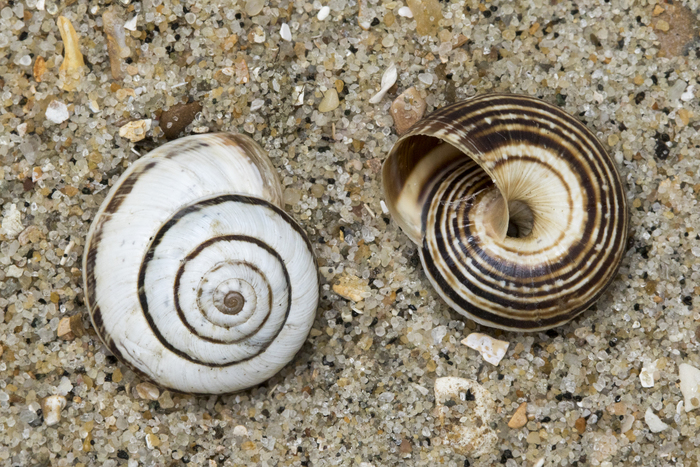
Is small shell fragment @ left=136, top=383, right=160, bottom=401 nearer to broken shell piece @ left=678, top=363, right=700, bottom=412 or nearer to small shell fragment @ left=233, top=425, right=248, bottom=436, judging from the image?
small shell fragment @ left=233, top=425, right=248, bottom=436

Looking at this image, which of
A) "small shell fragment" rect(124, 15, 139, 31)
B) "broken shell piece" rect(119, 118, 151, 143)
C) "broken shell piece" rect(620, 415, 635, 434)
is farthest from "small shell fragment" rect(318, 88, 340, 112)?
"broken shell piece" rect(620, 415, 635, 434)

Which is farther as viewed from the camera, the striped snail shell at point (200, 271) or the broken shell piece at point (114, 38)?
the broken shell piece at point (114, 38)

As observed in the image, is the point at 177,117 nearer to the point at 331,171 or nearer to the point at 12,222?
the point at 331,171

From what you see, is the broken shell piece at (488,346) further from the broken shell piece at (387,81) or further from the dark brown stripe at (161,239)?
the broken shell piece at (387,81)

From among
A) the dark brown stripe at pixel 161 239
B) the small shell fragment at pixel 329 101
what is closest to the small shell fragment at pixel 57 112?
the dark brown stripe at pixel 161 239

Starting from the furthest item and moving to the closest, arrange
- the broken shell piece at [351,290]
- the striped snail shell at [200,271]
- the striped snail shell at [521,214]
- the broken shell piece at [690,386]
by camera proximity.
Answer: the broken shell piece at [351,290] < the broken shell piece at [690,386] < the striped snail shell at [521,214] < the striped snail shell at [200,271]

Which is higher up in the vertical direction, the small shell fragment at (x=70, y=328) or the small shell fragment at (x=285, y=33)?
the small shell fragment at (x=285, y=33)

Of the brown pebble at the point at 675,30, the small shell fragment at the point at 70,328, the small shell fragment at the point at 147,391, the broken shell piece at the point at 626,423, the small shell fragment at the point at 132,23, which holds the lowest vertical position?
the small shell fragment at the point at 147,391
